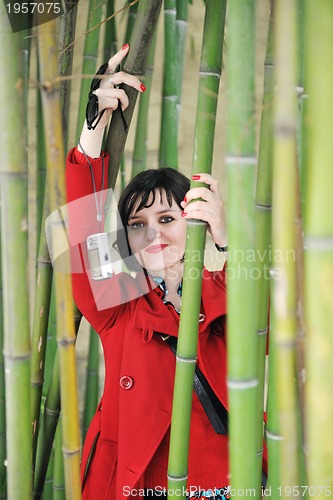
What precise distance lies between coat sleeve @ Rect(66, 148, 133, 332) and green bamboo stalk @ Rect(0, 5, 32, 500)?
0.25 m

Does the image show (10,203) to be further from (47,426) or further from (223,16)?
(47,426)

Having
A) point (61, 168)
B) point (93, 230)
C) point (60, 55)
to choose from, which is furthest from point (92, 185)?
point (61, 168)

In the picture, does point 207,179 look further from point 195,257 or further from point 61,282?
point 61,282

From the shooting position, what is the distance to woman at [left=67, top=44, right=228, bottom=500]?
805mm

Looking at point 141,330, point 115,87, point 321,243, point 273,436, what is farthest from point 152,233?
point 321,243

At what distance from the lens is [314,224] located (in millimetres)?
431

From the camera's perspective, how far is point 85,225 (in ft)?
2.64

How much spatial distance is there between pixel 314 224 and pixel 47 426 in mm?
562

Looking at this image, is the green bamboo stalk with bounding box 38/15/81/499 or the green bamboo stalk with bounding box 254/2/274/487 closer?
the green bamboo stalk with bounding box 38/15/81/499

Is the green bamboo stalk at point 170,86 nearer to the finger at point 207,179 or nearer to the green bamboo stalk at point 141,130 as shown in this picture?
the green bamboo stalk at point 141,130

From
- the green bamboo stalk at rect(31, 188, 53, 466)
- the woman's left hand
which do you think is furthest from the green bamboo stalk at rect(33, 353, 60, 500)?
the woman's left hand

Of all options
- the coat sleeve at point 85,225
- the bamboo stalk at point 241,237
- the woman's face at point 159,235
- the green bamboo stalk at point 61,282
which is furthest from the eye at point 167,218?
the bamboo stalk at point 241,237

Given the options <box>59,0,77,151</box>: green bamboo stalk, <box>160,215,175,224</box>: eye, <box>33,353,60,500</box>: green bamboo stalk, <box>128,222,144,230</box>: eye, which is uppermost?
<box>59,0,77,151</box>: green bamboo stalk

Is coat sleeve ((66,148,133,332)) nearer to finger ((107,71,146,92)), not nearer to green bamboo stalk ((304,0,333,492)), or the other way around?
finger ((107,71,146,92))
